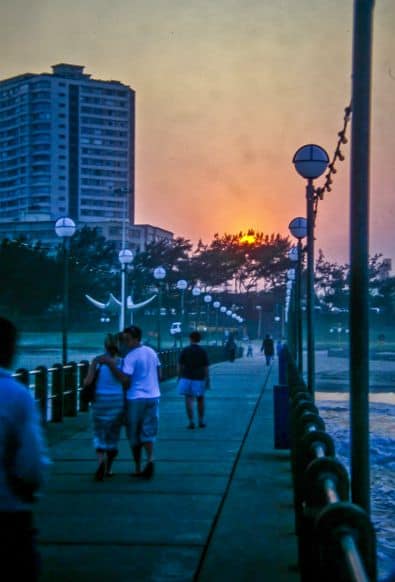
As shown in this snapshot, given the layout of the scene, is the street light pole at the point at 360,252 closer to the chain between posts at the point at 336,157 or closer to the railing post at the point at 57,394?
the chain between posts at the point at 336,157

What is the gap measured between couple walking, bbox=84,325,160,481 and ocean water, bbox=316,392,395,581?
112 inches

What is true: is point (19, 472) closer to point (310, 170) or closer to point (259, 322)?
point (310, 170)

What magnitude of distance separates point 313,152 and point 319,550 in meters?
11.6

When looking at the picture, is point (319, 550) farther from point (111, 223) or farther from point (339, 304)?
point (111, 223)

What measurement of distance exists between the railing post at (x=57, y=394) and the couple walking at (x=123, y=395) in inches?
299

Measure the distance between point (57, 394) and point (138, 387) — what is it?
26.4 ft

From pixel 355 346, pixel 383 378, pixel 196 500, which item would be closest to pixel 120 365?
pixel 196 500

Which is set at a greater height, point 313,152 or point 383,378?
point 313,152

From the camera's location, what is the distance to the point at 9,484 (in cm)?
428

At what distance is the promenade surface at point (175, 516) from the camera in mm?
7703

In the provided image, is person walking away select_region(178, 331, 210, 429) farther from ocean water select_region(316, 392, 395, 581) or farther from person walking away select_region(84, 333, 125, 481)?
person walking away select_region(84, 333, 125, 481)

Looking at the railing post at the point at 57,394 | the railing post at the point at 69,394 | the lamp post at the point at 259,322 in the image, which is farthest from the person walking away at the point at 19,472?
the lamp post at the point at 259,322

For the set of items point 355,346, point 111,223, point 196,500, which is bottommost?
point 196,500

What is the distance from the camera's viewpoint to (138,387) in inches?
459
